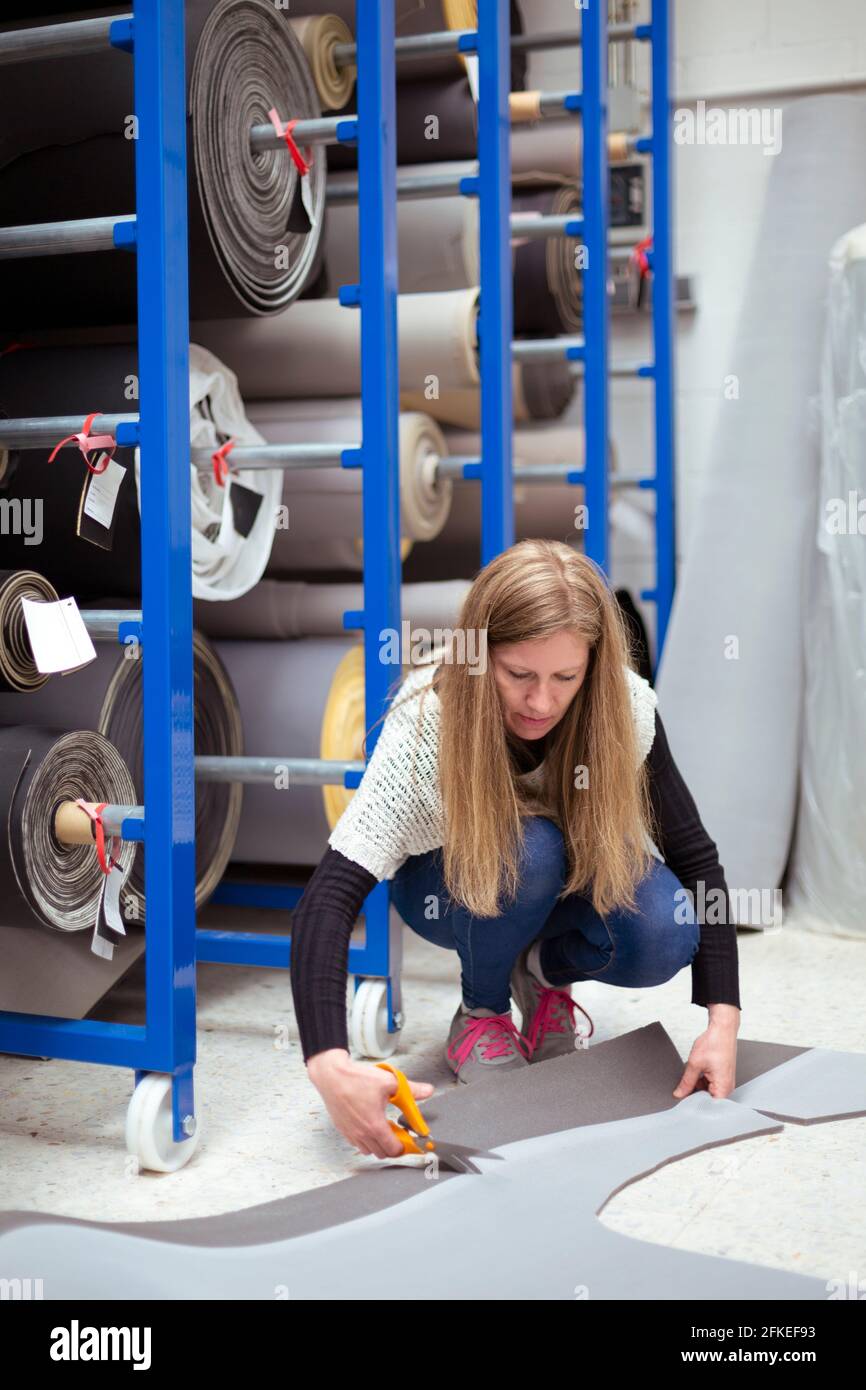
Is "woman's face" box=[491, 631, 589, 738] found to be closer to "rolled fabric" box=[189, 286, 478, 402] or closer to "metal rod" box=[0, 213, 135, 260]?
"metal rod" box=[0, 213, 135, 260]

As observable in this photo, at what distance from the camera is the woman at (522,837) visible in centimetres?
138

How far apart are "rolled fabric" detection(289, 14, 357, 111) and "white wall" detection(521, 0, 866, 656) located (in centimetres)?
112

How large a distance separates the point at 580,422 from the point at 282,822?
4.38ft

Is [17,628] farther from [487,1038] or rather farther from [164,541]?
[487,1038]

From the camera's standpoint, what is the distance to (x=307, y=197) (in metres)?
2.10

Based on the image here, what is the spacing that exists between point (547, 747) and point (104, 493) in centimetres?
58

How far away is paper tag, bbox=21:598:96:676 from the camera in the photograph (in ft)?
4.78

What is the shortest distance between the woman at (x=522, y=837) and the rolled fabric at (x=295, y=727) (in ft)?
1.73

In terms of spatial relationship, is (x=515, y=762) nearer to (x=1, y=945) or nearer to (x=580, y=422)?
(x=1, y=945)

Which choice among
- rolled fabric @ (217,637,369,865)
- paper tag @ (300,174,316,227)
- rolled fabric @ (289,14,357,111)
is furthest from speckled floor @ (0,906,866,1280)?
rolled fabric @ (289,14,357,111)

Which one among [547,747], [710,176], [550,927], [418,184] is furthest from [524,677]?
[710,176]
